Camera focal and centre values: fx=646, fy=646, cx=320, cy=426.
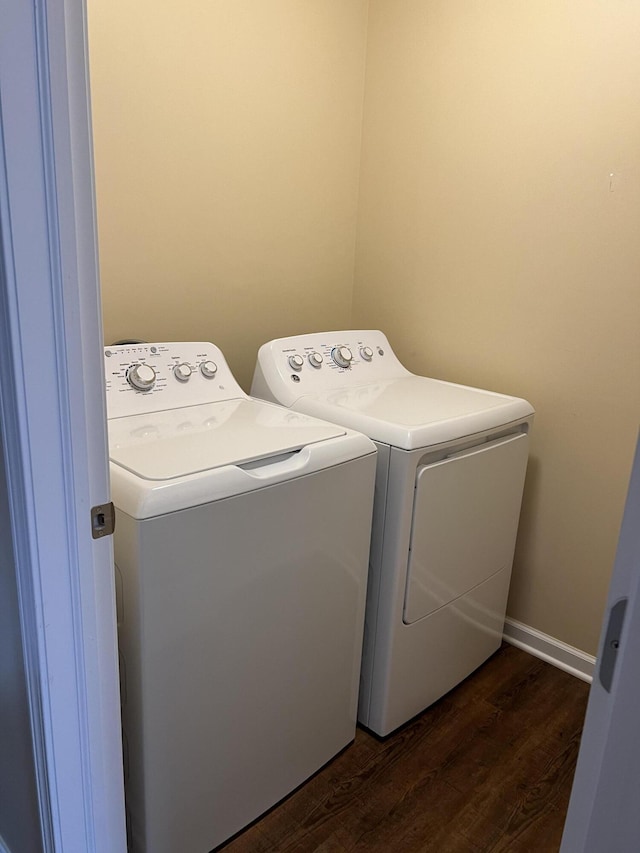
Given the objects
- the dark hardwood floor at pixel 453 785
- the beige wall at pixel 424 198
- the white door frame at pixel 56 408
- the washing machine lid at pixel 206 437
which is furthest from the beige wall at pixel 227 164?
the dark hardwood floor at pixel 453 785

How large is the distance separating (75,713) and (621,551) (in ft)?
2.76

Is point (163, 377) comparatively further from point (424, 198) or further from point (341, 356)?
point (424, 198)

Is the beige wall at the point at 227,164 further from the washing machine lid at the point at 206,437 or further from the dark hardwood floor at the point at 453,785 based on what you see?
the dark hardwood floor at the point at 453,785

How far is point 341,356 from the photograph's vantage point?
209 centimetres

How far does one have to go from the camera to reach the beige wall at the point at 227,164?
176 cm

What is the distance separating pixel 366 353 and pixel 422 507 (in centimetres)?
70

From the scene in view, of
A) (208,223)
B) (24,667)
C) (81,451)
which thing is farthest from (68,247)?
(208,223)

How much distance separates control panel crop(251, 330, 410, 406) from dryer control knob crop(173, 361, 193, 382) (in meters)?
0.27

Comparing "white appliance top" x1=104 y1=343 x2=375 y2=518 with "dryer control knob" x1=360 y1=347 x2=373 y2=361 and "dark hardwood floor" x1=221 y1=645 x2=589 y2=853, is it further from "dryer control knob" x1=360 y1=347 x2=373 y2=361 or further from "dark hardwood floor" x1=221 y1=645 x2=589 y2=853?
"dark hardwood floor" x1=221 y1=645 x2=589 y2=853

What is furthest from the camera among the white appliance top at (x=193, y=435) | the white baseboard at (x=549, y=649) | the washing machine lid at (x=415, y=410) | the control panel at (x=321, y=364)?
the white baseboard at (x=549, y=649)

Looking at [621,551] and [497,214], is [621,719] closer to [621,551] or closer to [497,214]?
[621,551]

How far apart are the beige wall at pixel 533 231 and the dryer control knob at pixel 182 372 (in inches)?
37.0

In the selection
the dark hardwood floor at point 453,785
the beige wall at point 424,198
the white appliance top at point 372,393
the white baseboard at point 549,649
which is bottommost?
the dark hardwood floor at point 453,785

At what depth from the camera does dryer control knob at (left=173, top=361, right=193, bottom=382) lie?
173 cm
